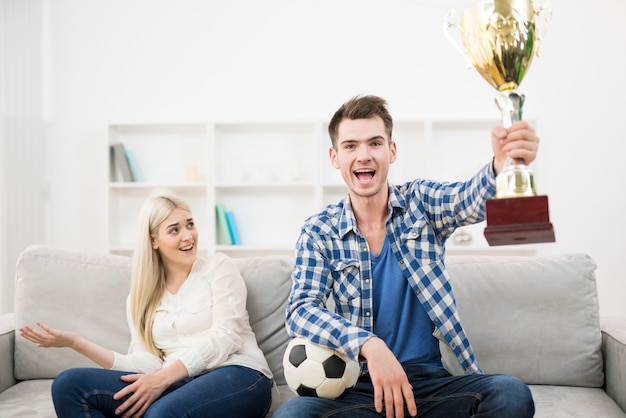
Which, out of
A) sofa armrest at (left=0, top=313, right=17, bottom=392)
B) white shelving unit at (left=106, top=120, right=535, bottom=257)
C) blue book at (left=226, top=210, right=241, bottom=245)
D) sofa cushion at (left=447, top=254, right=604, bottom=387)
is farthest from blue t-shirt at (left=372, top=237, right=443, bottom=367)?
blue book at (left=226, top=210, right=241, bottom=245)

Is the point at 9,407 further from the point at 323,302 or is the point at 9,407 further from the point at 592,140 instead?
the point at 592,140

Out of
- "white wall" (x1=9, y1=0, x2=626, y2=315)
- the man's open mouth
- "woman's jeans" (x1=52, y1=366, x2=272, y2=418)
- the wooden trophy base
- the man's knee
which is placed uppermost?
"white wall" (x1=9, y1=0, x2=626, y2=315)

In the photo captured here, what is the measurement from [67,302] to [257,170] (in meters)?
2.21

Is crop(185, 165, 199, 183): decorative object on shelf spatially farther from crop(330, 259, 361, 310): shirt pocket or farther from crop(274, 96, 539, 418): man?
crop(330, 259, 361, 310): shirt pocket

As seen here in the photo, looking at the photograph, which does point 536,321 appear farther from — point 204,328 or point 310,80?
point 310,80

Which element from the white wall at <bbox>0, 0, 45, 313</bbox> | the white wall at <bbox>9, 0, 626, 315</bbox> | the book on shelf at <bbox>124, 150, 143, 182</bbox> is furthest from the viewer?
the book on shelf at <bbox>124, 150, 143, 182</bbox>

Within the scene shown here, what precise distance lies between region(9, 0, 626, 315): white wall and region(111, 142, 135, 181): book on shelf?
0.24 meters

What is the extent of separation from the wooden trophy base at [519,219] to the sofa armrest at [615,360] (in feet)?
2.59

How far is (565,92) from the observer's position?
4191 millimetres

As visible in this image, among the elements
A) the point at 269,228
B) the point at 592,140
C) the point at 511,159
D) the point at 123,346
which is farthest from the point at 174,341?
the point at 592,140

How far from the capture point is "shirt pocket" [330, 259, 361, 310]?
174 centimetres

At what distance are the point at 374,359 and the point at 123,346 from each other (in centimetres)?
107

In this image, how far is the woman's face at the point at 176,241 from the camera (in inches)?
83.0

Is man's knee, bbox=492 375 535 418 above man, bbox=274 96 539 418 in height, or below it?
below
